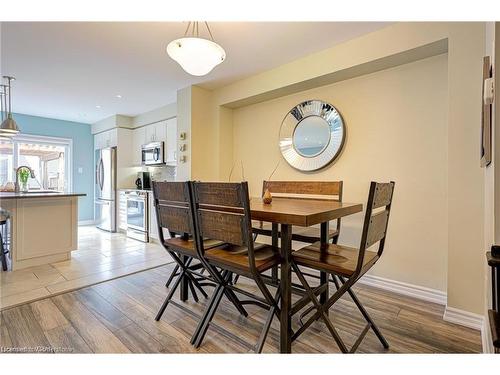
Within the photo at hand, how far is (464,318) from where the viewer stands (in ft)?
5.77

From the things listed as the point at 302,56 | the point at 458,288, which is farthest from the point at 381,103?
the point at 458,288

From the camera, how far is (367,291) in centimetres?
233

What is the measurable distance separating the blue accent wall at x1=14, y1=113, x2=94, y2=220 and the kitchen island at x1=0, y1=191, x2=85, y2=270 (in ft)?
9.60

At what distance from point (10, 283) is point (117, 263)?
3.12ft

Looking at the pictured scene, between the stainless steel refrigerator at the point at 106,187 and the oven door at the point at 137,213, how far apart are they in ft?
2.19

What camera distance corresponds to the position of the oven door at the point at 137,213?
427cm

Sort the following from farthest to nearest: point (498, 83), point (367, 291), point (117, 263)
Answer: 1. point (117, 263)
2. point (367, 291)
3. point (498, 83)

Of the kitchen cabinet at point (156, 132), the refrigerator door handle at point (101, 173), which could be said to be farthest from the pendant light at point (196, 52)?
the refrigerator door handle at point (101, 173)

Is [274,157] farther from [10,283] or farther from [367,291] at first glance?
[10,283]

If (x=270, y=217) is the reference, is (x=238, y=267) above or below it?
below

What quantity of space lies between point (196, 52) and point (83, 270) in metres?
2.63

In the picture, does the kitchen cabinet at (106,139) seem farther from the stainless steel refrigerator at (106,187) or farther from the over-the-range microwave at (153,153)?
the over-the-range microwave at (153,153)

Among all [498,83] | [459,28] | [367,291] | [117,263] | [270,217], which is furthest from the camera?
[117,263]

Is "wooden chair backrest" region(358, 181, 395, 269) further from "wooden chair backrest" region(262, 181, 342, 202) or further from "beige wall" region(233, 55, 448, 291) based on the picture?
"beige wall" region(233, 55, 448, 291)
